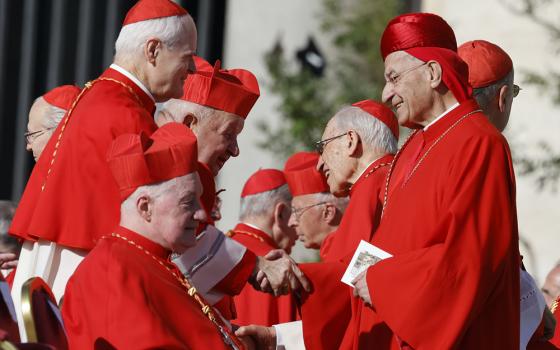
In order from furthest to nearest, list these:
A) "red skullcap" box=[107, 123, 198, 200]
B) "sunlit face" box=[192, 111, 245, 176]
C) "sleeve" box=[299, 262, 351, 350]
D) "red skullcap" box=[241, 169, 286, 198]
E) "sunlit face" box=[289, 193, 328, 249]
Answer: "red skullcap" box=[241, 169, 286, 198] < "sunlit face" box=[289, 193, 328, 249] < "sunlit face" box=[192, 111, 245, 176] < "sleeve" box=[299, 262, 351, 350] < "red skullcap" box=[107, 123, 198, 200]

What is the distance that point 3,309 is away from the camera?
486cm

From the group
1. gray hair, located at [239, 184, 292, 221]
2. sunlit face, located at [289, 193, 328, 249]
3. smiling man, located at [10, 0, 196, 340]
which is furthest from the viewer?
gray hair, located at [239, 184, 292, 221]

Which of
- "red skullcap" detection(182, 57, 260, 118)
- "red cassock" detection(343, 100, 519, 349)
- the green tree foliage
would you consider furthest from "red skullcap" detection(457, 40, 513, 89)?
the green tree foliage

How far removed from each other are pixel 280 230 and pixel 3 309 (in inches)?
150

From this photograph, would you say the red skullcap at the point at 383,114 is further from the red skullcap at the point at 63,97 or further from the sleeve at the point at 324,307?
the red skullcap at the point at 63,97

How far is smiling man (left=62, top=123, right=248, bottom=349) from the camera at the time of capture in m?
5.20

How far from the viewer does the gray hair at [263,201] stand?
862 centimetres

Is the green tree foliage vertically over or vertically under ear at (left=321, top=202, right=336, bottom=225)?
under

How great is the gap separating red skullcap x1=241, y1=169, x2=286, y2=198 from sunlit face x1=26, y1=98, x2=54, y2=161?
1.39 metres

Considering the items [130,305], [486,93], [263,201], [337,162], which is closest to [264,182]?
[263,201]

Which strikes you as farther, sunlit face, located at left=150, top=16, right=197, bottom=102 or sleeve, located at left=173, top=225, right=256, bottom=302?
sunlit face, located at left=150, top=16, right=197, bottom=102

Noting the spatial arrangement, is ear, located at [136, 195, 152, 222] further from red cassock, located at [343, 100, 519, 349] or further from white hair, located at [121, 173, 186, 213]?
red cassock, located at [343, 100, 519, 349]

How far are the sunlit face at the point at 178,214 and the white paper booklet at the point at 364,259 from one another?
724 mm

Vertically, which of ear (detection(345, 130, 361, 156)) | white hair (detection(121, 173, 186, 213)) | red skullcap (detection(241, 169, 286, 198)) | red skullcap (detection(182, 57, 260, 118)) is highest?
red skullcap (detection(182, 57, 260, 118))
